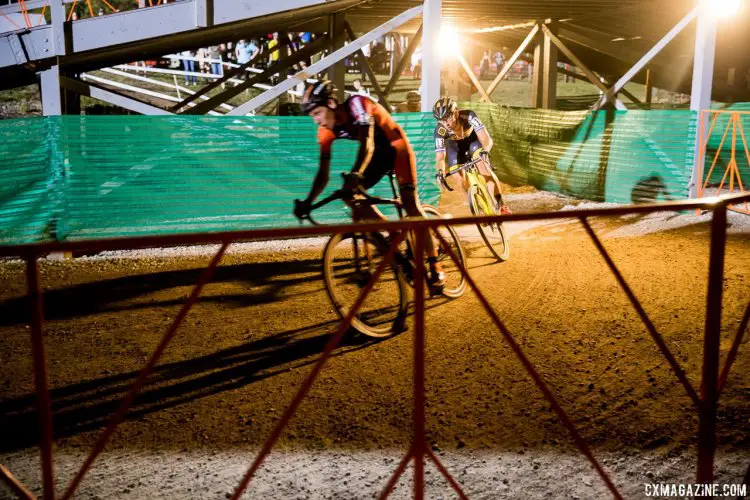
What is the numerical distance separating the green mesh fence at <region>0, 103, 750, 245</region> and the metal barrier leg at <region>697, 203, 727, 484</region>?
7.60m

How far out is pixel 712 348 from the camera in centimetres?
330

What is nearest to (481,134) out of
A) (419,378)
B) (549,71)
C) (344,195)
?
(344,195)

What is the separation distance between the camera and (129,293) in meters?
7.59

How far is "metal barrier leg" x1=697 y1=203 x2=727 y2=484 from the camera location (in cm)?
325

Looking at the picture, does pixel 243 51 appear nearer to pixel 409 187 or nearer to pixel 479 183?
pixel 479 183

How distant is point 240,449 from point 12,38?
8.70 m

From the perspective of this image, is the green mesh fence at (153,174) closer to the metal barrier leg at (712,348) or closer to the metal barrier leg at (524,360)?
the metal barrier leg at (524,360)

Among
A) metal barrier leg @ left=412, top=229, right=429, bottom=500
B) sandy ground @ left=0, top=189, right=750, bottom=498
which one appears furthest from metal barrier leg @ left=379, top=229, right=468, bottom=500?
sandy ground @ left=0, top=189, right=750, bottom=498

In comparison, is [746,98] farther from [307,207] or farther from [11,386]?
[11,386]

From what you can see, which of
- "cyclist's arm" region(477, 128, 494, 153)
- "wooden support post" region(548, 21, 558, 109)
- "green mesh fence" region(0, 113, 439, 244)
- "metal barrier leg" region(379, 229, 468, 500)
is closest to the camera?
"metal barrier leg" region(379, 229, 468, 500)

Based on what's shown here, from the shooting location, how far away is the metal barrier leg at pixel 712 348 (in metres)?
3.25

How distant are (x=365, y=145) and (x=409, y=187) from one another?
0.68 m

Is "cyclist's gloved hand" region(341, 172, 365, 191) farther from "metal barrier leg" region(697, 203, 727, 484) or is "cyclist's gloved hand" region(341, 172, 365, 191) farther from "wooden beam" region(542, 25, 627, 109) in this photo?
"wooden beam" region(542, 25, 627, 109)

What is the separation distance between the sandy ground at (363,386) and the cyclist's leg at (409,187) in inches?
18.3
